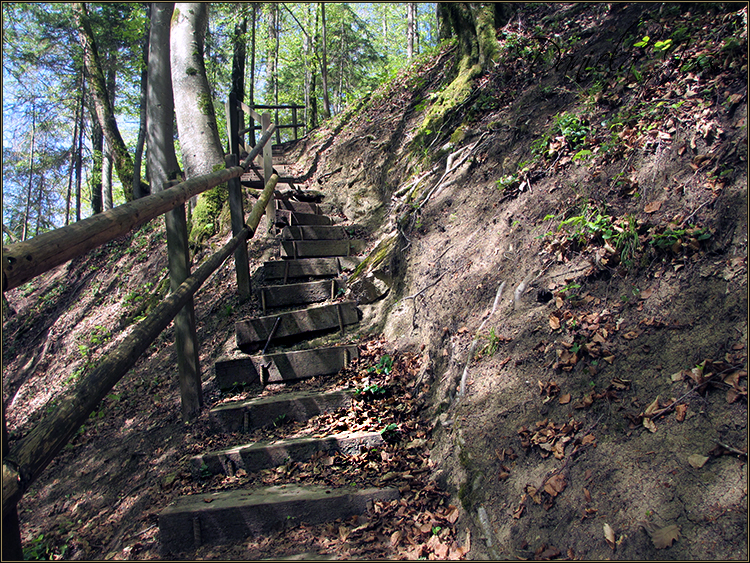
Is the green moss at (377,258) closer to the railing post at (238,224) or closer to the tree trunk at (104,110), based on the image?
the railing post at (238,224)

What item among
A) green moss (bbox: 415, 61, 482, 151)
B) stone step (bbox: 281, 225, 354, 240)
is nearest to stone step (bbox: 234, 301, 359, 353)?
stone step (bbox: 281, 225, 354, 240)

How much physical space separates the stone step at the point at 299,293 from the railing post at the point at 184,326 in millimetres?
1183

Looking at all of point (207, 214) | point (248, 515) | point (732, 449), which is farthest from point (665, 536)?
point (207, 214)

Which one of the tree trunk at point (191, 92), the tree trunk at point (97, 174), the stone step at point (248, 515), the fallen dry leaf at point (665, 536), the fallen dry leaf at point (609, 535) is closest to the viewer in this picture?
the fallen dry leaf at point (665, 536)

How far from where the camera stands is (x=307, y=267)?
204 inches

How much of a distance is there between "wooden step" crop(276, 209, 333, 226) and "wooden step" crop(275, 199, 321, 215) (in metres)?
0.23

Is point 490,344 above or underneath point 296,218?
underneath

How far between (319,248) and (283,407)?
8.67 feet

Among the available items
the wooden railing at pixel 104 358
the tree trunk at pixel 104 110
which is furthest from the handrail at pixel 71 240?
the tree trunk at pixel 104 110

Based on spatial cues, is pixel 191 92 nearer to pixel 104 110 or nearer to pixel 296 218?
pixel 296 218

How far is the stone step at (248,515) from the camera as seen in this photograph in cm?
239

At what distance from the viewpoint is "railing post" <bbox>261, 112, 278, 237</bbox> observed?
621 centimetres

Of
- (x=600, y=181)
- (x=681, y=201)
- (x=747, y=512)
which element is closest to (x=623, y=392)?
(x=747, y=512)

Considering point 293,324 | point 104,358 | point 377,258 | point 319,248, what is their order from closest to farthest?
1. point 104,358
2. point 293,324
3. point 377,258
4. point 319,248
